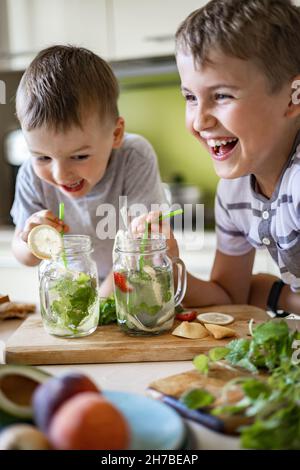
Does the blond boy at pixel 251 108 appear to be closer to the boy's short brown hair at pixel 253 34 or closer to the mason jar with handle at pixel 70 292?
the boy's short brown hair at pixel 253 34

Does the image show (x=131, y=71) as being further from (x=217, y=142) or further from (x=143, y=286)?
(x=143, y=286)

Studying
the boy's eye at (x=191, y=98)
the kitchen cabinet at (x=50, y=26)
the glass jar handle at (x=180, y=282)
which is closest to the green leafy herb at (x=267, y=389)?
the glass jar handle at (x=180, y=282)

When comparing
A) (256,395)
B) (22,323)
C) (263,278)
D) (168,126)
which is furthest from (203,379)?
(168,126)

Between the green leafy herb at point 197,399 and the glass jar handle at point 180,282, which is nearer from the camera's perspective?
the green leafy herb at point 197,399

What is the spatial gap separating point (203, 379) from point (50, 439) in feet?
0.90

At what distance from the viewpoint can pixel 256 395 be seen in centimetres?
65

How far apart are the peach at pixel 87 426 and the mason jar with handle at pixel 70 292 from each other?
0.42 m

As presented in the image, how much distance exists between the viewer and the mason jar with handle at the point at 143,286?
3.20 feet

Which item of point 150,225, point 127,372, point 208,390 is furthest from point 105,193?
point 208,390

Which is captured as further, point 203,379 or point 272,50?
point 272,50

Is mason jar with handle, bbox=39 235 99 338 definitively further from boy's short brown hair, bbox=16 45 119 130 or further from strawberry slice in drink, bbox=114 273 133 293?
boy's short brown hair, bbox=16 45 119 130

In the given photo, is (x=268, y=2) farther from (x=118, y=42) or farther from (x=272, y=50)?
(x=118, y=42)

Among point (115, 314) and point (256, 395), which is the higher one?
point (256, 395)

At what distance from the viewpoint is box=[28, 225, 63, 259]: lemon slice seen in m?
1.03
